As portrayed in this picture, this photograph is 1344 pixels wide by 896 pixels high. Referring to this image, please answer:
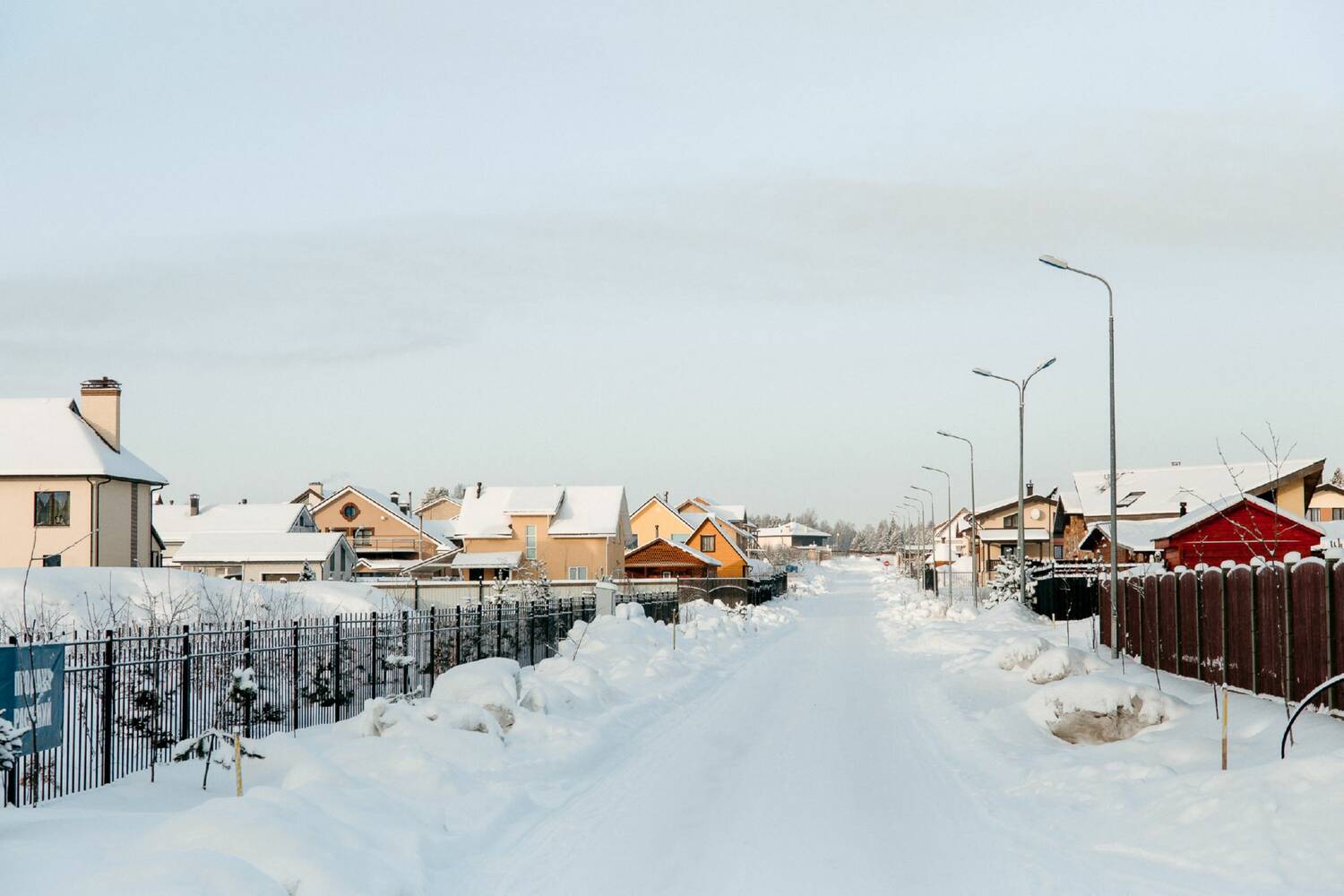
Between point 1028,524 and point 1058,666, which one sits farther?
point 1028,524

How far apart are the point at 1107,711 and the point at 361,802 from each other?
10434 mm

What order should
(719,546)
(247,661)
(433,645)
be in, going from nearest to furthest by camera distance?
1. (247,661)
2. (433,645)
3. (719,546)

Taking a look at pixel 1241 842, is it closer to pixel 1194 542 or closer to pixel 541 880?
pixel 541 880

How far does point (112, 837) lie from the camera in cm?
946

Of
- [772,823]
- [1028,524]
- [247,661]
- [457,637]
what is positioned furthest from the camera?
[1028,524]

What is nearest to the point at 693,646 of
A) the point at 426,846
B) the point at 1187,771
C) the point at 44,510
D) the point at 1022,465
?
the point at 1022,465

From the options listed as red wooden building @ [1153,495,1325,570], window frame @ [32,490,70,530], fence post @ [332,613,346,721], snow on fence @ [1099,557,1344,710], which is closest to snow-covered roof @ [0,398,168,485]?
window frame @ [32,490,70,530]

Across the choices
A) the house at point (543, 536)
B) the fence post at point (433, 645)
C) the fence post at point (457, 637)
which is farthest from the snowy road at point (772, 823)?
the house at point (543, 536)

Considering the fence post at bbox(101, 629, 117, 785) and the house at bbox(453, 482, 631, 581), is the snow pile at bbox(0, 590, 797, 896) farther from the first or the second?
the house at bbox(453, 482, 631, 581)

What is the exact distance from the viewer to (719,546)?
98438 mm

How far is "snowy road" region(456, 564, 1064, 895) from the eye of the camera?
9203 millimetres

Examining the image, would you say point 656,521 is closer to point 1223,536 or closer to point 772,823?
point 1223,536

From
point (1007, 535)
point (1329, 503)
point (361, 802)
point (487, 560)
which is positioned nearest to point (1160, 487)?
point (1329, 503)

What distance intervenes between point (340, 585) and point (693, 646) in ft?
51.9
